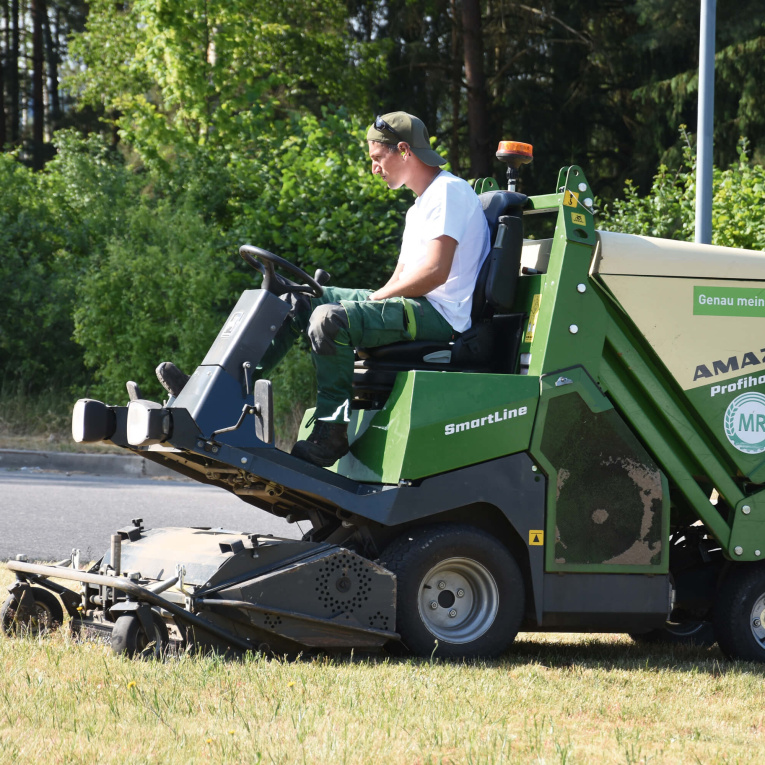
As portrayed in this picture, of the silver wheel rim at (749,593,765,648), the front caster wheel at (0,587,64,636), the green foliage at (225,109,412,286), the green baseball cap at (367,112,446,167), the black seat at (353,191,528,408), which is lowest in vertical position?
the silver wheel rim at (749,593,765,648)

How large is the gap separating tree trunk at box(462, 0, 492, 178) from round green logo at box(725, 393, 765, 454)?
16284mm

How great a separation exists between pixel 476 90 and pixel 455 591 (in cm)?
1780

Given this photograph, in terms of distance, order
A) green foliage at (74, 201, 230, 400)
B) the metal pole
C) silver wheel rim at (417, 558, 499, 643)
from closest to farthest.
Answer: silver wheel rim at (417, 558, 499, 643), the metal pole, green foliage at (74, 201, 230, 400)

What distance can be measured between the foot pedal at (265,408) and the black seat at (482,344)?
23.1 inches

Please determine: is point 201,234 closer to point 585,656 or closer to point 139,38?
point 139,38

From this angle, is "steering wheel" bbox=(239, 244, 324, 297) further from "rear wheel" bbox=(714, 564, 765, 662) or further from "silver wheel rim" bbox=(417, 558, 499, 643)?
"rear wheel" bbox=(714, 564, 765, 662)

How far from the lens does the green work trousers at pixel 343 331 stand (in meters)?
4.53

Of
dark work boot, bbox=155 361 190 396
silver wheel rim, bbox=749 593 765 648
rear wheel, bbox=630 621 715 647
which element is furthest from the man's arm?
rear wheel, bbox=630 621 715 647

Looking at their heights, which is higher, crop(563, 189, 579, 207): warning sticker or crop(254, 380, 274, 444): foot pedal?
crop(563, 189, 579, 207): warning sticker

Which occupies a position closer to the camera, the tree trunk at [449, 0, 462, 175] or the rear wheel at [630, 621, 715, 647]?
the rear wheel at [630, 621, 715, 647]

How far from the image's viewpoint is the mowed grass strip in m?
3.06

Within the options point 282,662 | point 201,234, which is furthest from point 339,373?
point 201,234

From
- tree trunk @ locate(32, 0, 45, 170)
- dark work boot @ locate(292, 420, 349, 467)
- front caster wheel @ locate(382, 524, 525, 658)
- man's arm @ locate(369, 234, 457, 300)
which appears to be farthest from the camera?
tree trunk @ locate(32, 0, 45, 170)

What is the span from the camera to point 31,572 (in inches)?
184
